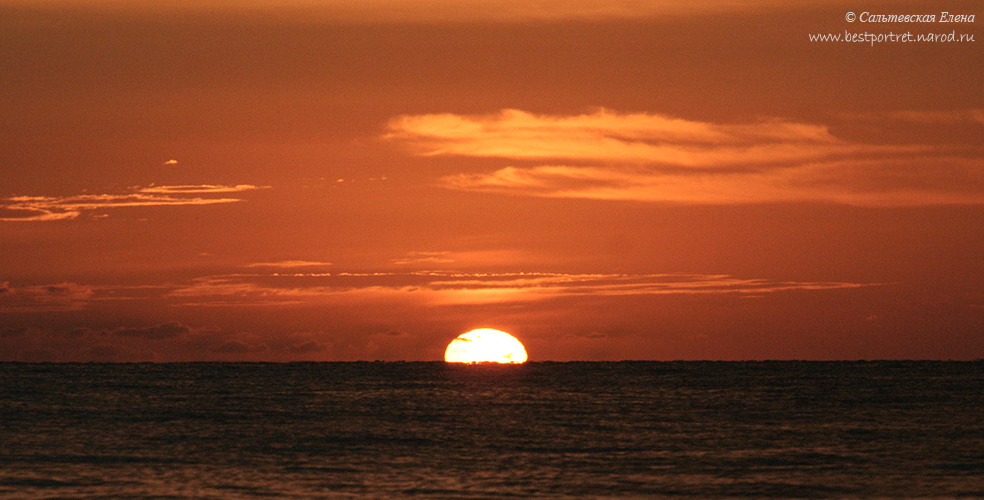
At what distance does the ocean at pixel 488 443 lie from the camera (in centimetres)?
4131

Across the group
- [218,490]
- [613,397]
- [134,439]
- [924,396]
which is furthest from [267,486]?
[924,396]

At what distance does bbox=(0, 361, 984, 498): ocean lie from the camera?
136ft

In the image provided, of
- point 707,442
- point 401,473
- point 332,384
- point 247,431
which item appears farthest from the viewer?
point 332,384

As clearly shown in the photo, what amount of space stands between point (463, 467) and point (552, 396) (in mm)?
63078

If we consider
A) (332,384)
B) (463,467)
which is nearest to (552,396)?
(332,384)

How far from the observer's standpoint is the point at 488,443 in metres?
60.6

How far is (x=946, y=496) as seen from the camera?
3781 cm

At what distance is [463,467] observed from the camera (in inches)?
1916

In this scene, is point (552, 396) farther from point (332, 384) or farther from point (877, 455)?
point (877, 455)

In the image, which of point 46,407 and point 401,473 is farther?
point 46,407

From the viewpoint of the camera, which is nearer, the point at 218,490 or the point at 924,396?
the point at 218,490

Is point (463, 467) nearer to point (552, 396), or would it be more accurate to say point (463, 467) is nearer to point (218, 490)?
point (218, 490)

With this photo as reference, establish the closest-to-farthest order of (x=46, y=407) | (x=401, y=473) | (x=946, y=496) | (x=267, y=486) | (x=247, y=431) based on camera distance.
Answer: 1. (x=946, y=496)
2. (x=267, y=486)
3. (x=401, y=473)
4. (x=247, y=431)
5. (x=46, y=407)

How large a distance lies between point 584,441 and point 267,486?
79.8 ft
